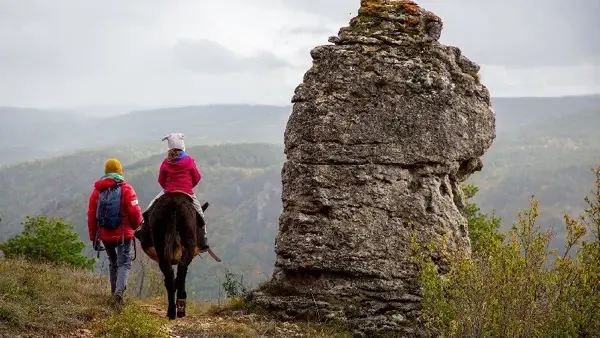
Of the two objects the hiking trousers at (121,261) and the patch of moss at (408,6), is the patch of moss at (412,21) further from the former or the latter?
the hiking trousers at (121,261)

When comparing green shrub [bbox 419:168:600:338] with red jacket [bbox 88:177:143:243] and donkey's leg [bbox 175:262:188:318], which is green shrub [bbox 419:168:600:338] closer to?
donkey's leg [bbox 175:262:188:318]

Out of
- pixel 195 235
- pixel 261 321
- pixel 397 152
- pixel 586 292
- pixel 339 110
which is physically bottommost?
pixel 261 321

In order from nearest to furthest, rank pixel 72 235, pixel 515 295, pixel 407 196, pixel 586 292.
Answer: pixel 515 295, pixel 586 292, pixel 407 196, pixel 72 235

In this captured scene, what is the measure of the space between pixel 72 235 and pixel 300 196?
40.0 feet

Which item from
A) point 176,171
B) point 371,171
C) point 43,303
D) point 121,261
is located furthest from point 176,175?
point 371,171

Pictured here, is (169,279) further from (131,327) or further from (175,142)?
(175,142)

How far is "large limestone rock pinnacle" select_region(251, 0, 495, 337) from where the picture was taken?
14070 millimetres

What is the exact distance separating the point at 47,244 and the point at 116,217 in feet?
36.5

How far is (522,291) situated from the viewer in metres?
10.7

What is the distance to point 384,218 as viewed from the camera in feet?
47.1

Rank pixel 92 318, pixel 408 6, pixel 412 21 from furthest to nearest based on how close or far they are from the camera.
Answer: pixel 408 6, pixel 412 21, pixel 92 318

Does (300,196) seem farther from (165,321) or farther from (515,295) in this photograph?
(515,295)

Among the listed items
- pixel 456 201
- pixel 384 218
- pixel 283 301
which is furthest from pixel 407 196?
pixel 283 301

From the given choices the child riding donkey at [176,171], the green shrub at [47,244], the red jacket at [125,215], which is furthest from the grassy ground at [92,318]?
the green shrub at [47,244]
